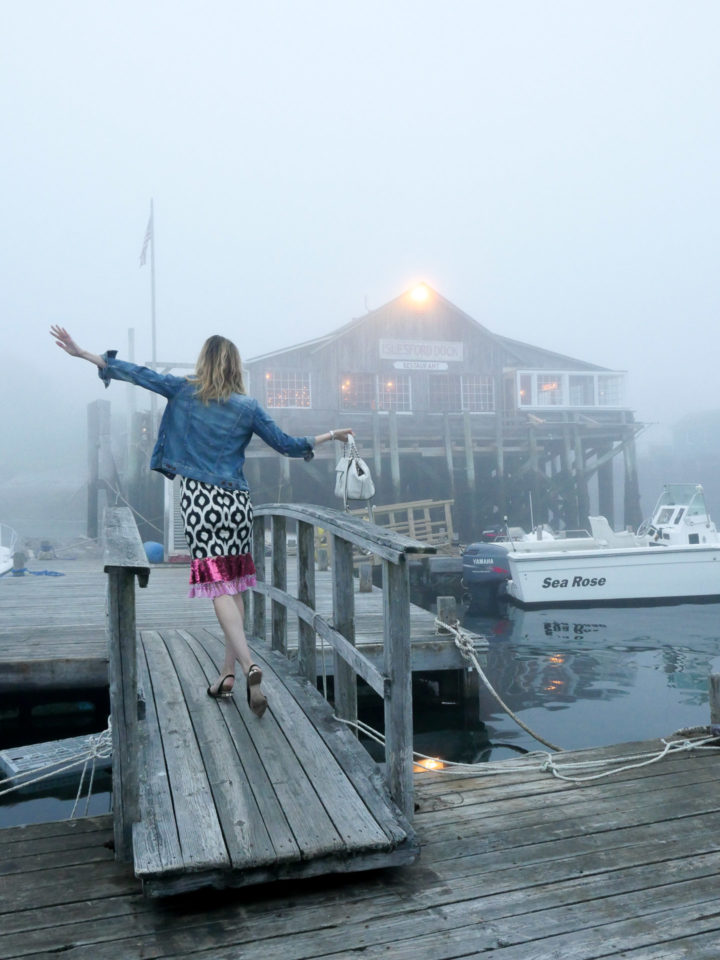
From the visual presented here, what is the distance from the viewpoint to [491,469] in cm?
3269

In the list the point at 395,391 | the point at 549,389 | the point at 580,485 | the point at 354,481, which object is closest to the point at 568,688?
the point at 354,481

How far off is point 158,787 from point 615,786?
2250mm

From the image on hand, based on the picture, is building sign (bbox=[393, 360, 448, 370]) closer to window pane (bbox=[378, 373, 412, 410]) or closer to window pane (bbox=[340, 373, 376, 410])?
window pane (bbox=[378, 373, 412, 410])

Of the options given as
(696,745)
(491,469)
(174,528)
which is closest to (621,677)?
(696,745)

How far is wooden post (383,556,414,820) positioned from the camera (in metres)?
3.00

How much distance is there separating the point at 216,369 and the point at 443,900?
251cm

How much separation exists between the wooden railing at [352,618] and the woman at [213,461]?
1.47ft

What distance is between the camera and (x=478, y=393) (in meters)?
32.5

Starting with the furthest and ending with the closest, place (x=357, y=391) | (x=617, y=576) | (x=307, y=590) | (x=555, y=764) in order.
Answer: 1. (x=357, y=391)
2. (x=617, y=576)
3. (x=307, y=590)
4. (x=555, y=764)

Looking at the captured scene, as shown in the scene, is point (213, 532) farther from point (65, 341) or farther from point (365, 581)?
point (365, 581)

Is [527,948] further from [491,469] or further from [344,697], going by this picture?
[491,469]

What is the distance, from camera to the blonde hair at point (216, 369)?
3.66m

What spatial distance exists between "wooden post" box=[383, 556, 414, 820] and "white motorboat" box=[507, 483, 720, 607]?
12.9 meters

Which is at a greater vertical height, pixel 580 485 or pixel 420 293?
pixel 420 293
